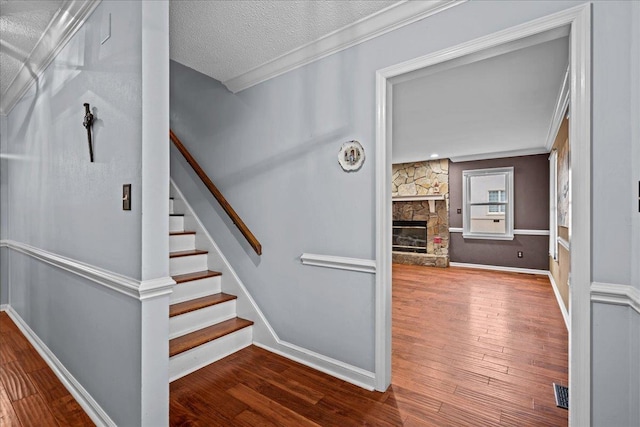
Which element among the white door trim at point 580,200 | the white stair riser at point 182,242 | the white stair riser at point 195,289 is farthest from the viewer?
the white stair riser at point 182,242

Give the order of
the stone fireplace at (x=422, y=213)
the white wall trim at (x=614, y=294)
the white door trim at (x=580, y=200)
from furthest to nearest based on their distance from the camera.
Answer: the stone fireplace at (x=422, y=213) < the white door trim at (x=580, y=200) < the white wall trim at (x=614, y=294)

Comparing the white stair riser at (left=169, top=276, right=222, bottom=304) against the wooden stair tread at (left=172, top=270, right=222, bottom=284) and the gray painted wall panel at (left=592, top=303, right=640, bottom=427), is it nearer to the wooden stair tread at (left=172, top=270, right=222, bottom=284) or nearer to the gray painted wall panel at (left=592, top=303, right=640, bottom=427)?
the wooden stair tread at (left=172, top=270, right=222, bottom=284)

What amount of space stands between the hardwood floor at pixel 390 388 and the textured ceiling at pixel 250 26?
94.1 inches

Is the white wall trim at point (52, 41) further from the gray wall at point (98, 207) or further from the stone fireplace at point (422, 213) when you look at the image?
the stone fireplace at point (422, 213)

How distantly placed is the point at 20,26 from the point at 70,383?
2322 mm

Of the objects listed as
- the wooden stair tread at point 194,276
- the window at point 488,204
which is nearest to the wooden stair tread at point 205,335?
the wooden stair tread at point 194,276

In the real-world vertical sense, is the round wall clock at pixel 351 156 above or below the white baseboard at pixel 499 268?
above

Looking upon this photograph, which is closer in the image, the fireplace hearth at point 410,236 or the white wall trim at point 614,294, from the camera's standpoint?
the white wall trim at point 614,294

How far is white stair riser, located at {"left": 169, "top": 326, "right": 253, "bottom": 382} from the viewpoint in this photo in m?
2.15

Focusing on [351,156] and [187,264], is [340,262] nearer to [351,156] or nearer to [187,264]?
[351,156]

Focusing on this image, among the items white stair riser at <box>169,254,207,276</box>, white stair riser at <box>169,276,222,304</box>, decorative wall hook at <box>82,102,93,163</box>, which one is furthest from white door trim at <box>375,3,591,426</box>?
white stair riser at <box>169,254,207,276</box>

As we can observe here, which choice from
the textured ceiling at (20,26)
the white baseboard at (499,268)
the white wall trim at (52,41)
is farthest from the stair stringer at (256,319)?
the white baseboard at (499,268)

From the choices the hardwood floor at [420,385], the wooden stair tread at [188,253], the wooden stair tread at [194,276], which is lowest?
the hardwood floor at [420,385]

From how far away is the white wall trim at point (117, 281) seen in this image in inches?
51.5
